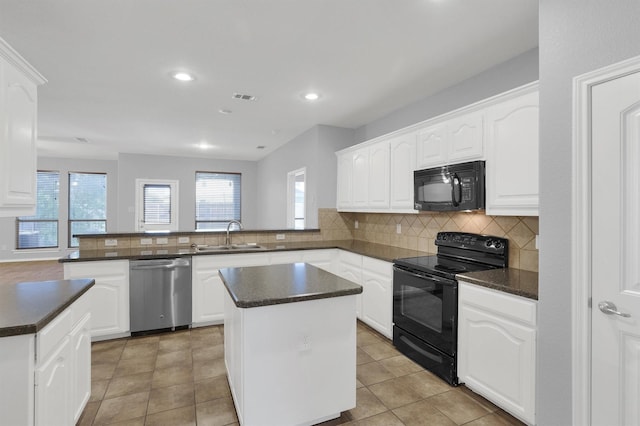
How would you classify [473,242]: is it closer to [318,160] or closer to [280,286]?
[280,286]

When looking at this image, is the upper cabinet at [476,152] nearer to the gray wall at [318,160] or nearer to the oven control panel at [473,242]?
the oven control panel at [473,242]

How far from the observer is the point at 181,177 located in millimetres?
7516

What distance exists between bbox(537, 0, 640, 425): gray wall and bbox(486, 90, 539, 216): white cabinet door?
334 millimetres

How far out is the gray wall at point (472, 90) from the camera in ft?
8.20

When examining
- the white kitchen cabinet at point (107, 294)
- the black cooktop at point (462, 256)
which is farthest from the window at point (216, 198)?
the black cooktop at point (462, 256)

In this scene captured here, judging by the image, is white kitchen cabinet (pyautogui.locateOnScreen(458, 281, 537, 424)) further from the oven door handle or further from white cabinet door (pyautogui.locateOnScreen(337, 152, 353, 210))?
white cabinet door (pyautogui.locateOnScreen(337, 152, 353, 210))

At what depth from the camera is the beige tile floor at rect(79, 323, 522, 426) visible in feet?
6.56

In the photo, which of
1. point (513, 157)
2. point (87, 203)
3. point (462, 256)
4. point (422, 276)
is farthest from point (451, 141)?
point (87, 203)

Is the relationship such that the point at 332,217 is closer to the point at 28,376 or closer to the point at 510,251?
the point at 510,251

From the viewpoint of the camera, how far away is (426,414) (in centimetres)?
205

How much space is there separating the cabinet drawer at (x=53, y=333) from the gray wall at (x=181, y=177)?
6.19 metres

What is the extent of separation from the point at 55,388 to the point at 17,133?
1.30m

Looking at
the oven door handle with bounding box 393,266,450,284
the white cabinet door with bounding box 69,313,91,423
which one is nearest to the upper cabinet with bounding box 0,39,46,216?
the white cabinet door with bounding box 69,313,91,423

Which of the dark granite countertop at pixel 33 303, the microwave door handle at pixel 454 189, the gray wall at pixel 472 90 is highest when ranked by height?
the gray wall at pixel 472 90
